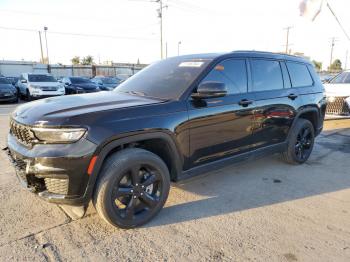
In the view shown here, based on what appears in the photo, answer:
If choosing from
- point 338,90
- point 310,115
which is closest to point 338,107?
point 338,90

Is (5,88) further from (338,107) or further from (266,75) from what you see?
(338,107)

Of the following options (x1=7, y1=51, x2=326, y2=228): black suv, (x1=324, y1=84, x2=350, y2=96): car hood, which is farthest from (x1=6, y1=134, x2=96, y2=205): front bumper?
(x1=324, y1=84, x2=350, y2=96): car hood

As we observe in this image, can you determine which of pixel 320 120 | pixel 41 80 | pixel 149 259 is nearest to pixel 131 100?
pixel 149 259

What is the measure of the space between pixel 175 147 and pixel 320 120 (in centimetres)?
365

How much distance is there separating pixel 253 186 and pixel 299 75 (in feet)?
7.16

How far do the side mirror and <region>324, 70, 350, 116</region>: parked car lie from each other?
6.88m

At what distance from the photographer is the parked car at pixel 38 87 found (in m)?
15.3

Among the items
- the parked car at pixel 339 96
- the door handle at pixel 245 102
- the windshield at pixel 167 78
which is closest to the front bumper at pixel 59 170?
the windshield at pixel 167 78

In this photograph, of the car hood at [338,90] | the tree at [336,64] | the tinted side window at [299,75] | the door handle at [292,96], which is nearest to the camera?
the door handle at [292,96]

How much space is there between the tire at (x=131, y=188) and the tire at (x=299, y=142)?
8.79ft

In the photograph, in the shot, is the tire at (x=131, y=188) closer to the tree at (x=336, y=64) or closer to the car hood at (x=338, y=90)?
the car hood at (x=338, y=90)

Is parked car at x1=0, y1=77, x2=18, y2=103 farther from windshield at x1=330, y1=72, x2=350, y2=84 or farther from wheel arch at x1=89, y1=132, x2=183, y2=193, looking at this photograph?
windshield at x1=330, y1=72, x2=350, y2=84

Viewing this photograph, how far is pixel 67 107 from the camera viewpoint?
311 cm

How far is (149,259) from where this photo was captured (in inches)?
108
